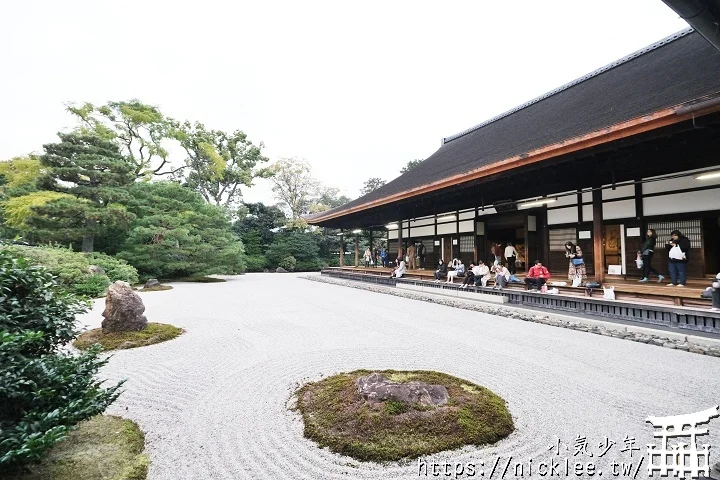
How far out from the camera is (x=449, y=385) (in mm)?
3217

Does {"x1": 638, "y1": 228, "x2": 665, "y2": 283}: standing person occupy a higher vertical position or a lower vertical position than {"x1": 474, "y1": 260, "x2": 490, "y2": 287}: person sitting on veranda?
higher

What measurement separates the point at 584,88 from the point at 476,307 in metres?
9.42

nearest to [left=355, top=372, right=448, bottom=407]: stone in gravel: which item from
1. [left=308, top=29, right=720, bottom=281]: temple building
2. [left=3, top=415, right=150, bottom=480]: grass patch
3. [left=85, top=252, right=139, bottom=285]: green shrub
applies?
[left=3, top=415, right=150, bottom=480]: grass patch

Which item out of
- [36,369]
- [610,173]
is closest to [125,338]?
[36,369]

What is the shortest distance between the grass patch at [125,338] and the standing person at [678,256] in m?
9.30

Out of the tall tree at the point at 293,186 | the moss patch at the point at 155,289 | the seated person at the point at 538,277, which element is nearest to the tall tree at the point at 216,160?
the tall tree at the point at 293,186

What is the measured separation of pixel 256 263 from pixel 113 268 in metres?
12.2

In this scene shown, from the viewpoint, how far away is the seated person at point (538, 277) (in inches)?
296

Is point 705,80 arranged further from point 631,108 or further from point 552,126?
point 552,126

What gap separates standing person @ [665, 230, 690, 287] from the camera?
639 centimetres

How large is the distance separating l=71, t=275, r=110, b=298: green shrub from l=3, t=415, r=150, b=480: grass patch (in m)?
9.51

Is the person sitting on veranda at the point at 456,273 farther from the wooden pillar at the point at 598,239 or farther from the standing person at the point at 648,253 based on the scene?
the standing person at the point at 648,253

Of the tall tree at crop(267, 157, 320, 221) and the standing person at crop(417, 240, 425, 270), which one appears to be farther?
the tall tree at crop(267, 157, 320, 221)

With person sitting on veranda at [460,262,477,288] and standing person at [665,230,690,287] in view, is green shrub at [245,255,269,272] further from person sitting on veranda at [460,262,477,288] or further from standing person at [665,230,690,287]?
standing person at [665,230,690,287]
